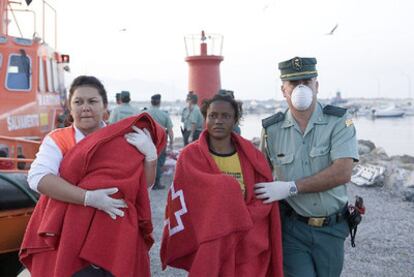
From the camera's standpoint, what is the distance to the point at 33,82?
688 cm

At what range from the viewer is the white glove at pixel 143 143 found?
2.70m

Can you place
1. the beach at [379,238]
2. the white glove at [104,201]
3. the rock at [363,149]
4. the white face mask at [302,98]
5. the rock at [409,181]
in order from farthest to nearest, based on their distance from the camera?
the rock at [363,149] < the rock at [409,181] < the beach at [379,238] < the white face mask at [302,98] < the white glove at [104,201]

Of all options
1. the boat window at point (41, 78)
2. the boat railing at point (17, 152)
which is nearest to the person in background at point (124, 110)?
the boat window at point (41, 78)

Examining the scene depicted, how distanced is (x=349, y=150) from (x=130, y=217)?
1318 millimetres

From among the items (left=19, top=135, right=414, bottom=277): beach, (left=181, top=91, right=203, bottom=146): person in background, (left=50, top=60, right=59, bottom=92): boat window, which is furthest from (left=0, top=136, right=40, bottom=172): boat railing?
(left=181, top=91, right=203, bottom=146): person in background

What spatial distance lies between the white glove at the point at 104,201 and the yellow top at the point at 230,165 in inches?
26.3

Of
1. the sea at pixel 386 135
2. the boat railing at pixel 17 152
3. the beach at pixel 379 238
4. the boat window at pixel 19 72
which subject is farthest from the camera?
the sea at pixel 386 135

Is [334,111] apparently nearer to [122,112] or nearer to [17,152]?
[17,152]

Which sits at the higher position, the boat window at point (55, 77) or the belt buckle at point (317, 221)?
the boat window at point (55, 77)

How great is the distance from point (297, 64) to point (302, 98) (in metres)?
0.22

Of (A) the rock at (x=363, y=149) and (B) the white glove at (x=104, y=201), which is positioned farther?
(A) the rock at (x=363, y=149)

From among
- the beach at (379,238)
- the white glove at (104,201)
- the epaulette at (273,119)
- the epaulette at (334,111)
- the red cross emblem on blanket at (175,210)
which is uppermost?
the epaulette at (334,111)

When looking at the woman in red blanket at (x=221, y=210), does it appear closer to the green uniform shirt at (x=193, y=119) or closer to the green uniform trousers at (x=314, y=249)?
the green uniform trousers at (x=314, y=249)

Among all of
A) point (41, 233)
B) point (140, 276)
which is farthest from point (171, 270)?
point (41, 233)
